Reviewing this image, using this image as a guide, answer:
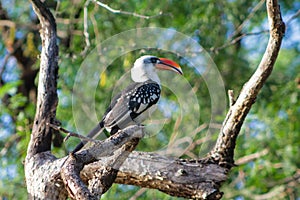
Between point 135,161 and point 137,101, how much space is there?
560 millimetres

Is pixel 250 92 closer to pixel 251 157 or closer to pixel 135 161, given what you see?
pixel 135 161

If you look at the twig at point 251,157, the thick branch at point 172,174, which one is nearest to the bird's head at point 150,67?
the thick branch at point 172,174

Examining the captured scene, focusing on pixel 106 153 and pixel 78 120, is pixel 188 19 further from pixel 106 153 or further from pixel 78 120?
pixel 106 153

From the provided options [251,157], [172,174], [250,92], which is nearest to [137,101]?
[172,174]

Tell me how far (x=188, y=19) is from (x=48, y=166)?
147 inches

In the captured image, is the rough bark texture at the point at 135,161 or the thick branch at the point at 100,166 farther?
the rough bark texture at the point at 135,161

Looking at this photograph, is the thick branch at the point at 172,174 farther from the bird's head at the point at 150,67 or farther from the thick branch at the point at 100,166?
the bird's head at the point at 150,67

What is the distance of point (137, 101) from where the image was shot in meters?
3.67

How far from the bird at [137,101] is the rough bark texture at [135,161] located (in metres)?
0.26

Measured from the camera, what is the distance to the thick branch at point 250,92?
9.83 feet

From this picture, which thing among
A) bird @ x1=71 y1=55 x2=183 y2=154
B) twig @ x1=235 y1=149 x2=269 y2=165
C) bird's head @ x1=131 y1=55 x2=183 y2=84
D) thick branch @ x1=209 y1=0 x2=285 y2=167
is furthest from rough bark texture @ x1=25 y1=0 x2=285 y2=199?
twig @ x1=235 y1=149 x2=269 y2=165

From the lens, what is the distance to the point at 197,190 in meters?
3.09

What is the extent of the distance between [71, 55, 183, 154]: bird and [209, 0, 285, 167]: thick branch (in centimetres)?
60

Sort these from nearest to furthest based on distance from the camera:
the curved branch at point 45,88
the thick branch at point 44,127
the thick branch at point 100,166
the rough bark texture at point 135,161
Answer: the thick branch at point 100,166 → the rough bark texture at point 135,161 → the thick branch at point 44,127 → the curved branch at point 45,88
